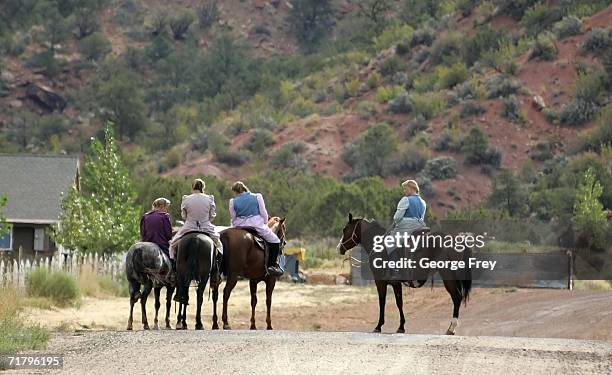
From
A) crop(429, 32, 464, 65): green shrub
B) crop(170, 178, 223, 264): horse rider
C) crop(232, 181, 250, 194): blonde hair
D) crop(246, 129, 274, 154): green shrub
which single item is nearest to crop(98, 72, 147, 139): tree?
crop(246, 129, 274, 154): green shrub

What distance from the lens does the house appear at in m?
47.1

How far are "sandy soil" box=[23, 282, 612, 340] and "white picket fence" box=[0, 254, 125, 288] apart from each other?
1569 mm

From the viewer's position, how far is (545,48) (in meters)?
94.9

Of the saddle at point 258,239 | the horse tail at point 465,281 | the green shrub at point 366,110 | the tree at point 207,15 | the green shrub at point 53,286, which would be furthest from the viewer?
the tree at point 207,15

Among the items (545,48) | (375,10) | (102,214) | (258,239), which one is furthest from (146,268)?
(375,10)

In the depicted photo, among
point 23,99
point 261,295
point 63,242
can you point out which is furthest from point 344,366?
point 23,99

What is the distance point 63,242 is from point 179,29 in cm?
10140

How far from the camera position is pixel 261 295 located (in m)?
41.3

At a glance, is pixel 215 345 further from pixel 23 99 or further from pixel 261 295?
pixel 23 99

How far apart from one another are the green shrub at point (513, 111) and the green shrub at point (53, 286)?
61.5 metres

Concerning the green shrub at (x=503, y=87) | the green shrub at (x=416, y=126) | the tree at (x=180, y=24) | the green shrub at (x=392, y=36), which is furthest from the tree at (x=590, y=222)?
the tree at (x=180, y=24)

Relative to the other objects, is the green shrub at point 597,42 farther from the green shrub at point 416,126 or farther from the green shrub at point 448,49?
the green shrub at point 416,126

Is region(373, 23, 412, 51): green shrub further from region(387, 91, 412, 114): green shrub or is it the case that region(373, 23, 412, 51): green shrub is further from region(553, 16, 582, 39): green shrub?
region(553, 16, 582, 39): green shrub

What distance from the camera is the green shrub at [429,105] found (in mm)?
93812
